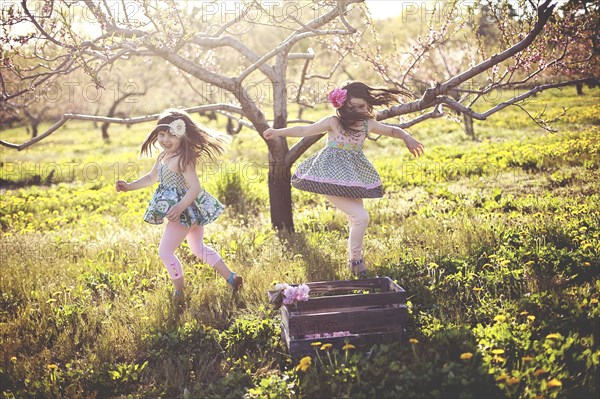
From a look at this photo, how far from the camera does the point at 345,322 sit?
336 cm

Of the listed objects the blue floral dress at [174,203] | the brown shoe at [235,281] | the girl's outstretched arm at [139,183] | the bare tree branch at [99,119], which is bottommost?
the brown shoe at [235,281]

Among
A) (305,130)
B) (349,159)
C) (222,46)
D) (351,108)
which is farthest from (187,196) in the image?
(222,46)

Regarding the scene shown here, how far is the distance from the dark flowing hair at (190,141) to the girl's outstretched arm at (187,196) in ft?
0.32

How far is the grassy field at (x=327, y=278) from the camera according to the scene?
2.93m

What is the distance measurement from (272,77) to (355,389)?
428cm

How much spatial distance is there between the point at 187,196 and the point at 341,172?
4.43 ft

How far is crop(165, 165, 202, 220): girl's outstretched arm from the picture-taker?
4.21m

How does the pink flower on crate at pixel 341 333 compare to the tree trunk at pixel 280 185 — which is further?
the tree trunk at pixel 280 185

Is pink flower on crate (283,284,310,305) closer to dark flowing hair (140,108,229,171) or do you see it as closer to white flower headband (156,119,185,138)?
dark flowing hair (140,108,229,171)

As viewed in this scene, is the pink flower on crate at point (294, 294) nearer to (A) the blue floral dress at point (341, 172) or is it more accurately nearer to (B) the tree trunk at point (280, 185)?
(A) the blue floral dress at point (341, 172)

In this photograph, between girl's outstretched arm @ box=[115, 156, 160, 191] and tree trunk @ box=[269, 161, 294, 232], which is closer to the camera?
girl's outstretched arm @ box=[115, 156, 160, 191]

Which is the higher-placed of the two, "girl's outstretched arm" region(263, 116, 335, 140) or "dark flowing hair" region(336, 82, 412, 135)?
"dark flowing hair" region(336, 82, 412, 135)

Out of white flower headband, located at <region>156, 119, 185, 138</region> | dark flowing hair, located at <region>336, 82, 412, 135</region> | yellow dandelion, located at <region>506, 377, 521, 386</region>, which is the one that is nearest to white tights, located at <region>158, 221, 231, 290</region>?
white flower headband, located at <region>156, 119, 185, 138</region>

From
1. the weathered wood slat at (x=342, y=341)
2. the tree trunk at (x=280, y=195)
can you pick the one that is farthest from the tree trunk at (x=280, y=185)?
the weathered wood slat at (x=342, y=341)
